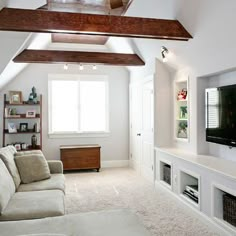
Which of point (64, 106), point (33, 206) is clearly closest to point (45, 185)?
point (33, 206)

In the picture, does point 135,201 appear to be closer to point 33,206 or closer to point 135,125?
point 33,206

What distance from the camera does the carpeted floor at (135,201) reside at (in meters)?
3.11

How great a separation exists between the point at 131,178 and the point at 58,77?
2982mm

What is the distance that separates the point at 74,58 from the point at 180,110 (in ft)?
7.43

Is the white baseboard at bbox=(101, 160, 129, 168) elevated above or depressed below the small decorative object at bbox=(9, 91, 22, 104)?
below

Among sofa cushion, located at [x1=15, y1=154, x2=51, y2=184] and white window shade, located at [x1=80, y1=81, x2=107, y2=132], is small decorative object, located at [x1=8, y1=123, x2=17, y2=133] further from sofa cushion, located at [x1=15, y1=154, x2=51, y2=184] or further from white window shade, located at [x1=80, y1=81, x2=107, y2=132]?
sofa cushion, located at [x1=15, y1=154, x2=51, y2=184]

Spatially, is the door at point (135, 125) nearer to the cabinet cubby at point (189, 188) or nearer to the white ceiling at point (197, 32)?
the white ceiling at point (197, 32)

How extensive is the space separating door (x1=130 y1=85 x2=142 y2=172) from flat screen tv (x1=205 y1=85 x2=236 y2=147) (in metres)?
2.23

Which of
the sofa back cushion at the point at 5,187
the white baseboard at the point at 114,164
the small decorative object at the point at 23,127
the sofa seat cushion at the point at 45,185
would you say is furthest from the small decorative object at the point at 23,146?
the sofa back cushion at the point at 5,187

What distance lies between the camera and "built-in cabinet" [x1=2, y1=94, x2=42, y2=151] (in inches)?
232

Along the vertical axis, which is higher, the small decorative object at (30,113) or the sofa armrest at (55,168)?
the small decorative object at (30,113)

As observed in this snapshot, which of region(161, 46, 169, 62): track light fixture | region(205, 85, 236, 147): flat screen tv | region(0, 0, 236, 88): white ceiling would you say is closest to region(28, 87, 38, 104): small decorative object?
region(0, 0, 236, 88): white ceiling

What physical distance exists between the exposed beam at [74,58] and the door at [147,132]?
0.62m

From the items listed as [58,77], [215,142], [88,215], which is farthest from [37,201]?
[58,77]
